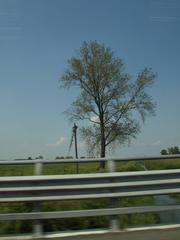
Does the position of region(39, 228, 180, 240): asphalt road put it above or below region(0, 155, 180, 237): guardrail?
below

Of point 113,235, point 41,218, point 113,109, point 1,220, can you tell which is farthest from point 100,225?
point 113,109

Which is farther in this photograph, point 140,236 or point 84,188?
point 84,188

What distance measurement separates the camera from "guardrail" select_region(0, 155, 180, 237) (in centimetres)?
627

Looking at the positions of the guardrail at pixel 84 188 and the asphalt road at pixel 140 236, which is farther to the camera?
the guardrail at pixel 84 188

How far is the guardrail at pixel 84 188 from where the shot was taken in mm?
6266

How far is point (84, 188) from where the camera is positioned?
21.1 feet

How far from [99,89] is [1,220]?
42.8 m

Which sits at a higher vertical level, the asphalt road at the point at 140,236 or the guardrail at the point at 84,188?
the guardrail at the point at 84,188

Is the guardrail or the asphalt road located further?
the guardrail

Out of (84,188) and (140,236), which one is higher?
(84,188)

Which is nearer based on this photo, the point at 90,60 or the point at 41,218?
the point at 41,218

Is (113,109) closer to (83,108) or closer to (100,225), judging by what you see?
(83,108)

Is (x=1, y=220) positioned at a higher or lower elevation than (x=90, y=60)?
lower

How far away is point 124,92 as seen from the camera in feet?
161
